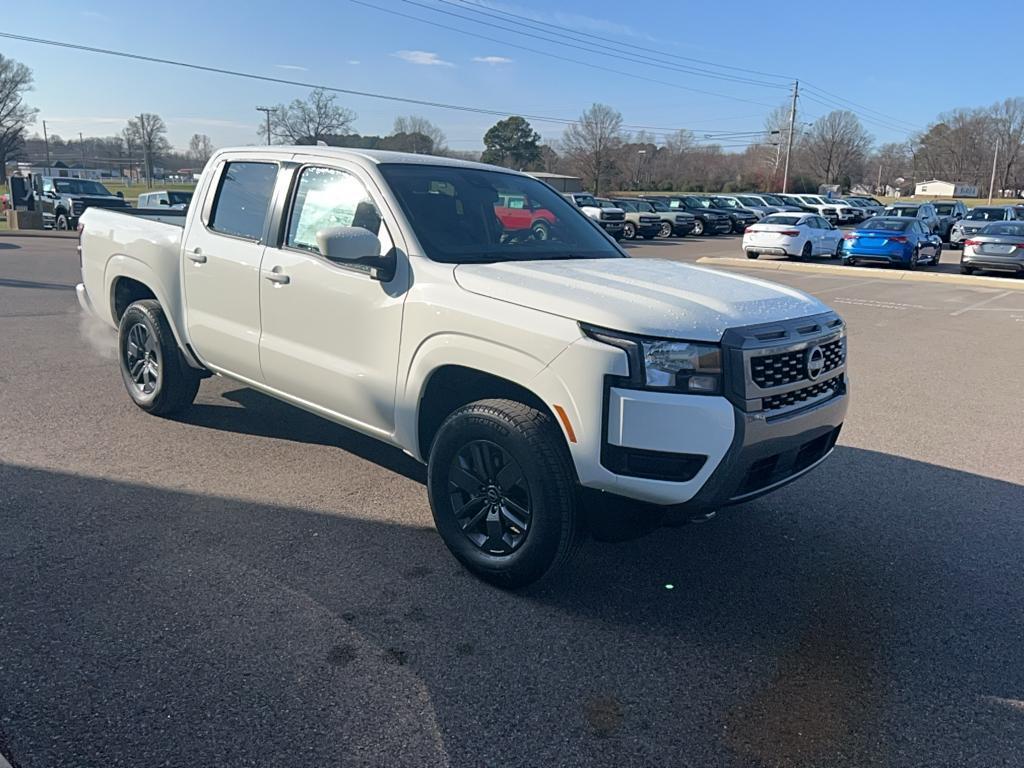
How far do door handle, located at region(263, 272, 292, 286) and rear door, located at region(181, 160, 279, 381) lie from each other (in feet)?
0.46

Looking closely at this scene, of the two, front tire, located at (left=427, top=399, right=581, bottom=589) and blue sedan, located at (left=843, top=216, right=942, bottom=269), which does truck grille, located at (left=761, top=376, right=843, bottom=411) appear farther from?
blue sedan, located at (left=843, top=216, right=942, bottom=269)

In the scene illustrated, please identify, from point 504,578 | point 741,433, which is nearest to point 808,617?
point 741,433

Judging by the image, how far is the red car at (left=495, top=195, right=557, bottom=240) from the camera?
4.66 m

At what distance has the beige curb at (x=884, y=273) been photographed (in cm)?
1886

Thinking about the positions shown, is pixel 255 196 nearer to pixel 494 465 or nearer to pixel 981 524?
pixel 494 465

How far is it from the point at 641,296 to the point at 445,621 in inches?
62.8

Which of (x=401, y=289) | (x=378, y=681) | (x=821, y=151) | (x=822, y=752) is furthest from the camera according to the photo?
(x=821, y=151)

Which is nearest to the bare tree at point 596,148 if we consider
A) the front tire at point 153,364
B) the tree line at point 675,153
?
the tree line at point 675,153

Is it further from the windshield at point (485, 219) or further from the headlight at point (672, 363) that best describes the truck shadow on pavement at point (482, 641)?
the windshield at point (485, 219)

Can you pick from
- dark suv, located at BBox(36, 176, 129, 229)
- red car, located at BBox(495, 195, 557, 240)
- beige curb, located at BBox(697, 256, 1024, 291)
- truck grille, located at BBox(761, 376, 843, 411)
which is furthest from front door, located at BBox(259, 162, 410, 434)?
dark suv, located at BBox(36, 176, 129, 229)

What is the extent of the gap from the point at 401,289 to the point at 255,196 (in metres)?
1.63

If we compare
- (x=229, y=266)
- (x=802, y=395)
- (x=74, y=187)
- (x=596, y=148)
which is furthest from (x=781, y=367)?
(x=596, y=148)

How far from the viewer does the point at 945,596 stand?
3.82 metres

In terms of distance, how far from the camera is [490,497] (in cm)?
370
